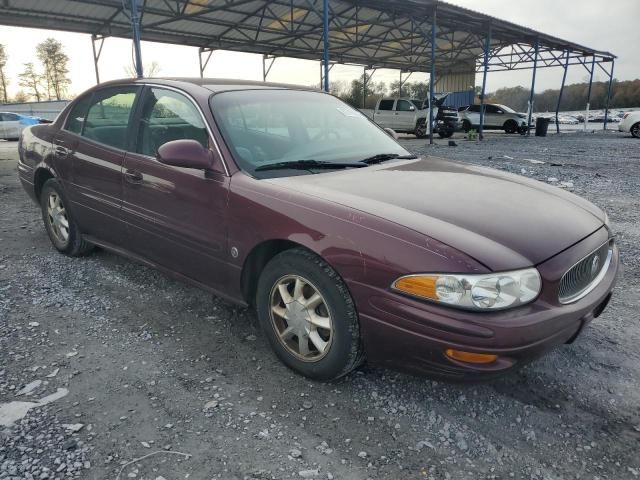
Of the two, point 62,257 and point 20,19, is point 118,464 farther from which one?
point 20,19

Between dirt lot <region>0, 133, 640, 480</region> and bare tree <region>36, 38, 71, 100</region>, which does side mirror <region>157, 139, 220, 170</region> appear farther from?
bare tree <region>36, 38, 71, 100</region>

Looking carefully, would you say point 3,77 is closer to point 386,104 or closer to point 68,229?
point 386,104

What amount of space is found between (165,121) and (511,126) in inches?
998

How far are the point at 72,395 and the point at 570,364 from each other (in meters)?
2.59

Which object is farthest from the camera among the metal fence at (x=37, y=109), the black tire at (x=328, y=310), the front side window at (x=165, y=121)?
the metal fence at (x=37, y=109)

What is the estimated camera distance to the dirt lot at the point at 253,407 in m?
1.88

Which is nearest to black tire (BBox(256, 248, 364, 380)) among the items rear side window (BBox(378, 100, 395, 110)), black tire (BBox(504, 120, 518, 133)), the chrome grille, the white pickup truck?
the chrome grille

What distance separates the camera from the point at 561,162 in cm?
1097

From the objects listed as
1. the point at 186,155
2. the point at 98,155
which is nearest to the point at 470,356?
the point at 186,155

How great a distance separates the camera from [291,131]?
9.99ft

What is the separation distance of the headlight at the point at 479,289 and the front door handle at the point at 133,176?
6.64ft

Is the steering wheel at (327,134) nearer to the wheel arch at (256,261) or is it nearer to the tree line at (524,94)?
the wheel arch at (256,261)

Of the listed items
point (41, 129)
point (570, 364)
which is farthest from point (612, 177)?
point (41, 129)

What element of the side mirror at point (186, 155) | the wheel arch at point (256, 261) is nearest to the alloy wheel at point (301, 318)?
the wheel arch at point (256, 261)
